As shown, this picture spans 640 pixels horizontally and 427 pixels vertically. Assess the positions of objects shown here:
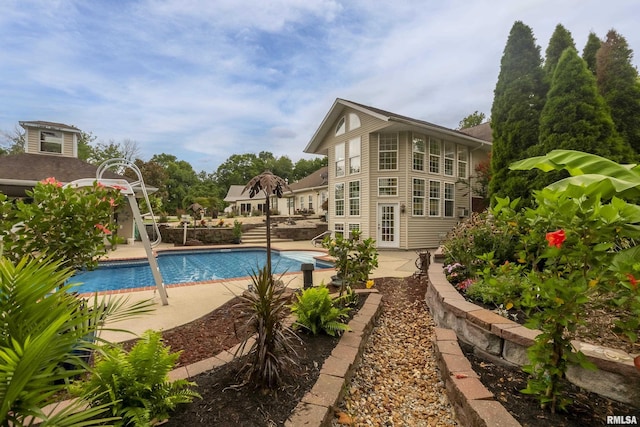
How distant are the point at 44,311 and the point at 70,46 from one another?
1084 cm

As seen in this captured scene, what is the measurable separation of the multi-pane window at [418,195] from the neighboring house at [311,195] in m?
11.6

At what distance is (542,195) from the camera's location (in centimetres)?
202

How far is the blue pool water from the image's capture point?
8.73 meters

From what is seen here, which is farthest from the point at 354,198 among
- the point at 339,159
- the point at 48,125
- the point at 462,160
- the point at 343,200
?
the point at 48,125

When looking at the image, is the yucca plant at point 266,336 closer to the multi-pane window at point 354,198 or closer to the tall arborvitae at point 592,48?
the tall arborvitae at point 592,48

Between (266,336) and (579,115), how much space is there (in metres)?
8.87

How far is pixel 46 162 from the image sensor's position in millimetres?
14180

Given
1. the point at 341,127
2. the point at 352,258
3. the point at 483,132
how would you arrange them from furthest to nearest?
1. the point at 483,132
2. the point at 341,127
3. the point at 352,258

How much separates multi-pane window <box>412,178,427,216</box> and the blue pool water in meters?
5.26

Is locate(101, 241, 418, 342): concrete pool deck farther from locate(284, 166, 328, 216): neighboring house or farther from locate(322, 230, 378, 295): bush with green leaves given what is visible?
locate(284, 166, 328, 216): neighboring house

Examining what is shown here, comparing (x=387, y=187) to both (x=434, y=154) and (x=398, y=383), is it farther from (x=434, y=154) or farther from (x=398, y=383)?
(x=398, y=383)

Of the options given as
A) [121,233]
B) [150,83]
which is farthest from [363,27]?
[121,233]

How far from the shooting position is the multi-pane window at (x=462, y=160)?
49.1 feet

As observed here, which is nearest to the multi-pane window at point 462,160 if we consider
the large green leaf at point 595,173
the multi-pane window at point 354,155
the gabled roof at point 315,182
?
the multi-pane window at point 354,155
